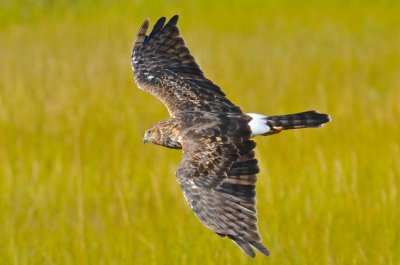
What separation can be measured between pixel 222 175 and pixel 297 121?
75cm

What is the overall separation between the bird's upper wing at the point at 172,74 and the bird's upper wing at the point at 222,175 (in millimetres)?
436

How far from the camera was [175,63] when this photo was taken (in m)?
6.86

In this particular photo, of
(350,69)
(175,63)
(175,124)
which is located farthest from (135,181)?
(350,69)

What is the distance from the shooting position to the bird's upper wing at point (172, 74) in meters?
6.32

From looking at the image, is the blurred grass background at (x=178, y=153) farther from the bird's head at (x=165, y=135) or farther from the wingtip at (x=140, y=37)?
the wingtip at (x=140, y=37)

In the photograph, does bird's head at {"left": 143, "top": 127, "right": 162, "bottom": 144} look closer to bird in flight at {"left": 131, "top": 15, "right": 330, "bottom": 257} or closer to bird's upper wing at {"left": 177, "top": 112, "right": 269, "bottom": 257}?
bird in flight at {"left": 131, "top": 15, "right": 330, "bottom": 257}

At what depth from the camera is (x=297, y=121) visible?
5.80m

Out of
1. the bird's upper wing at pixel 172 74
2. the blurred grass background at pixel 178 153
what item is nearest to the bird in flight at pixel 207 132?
the bird's upper wing at pixel 172 74

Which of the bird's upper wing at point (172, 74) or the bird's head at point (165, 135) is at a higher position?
the bird's upper wing at point (172, 74)

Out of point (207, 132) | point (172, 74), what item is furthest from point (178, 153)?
point (207, 132)

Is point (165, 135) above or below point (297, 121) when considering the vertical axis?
below

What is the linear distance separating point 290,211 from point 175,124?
3.93 feet

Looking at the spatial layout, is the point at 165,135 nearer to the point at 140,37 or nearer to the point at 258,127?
the point at 258,127

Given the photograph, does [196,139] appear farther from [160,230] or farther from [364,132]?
[364,132]
